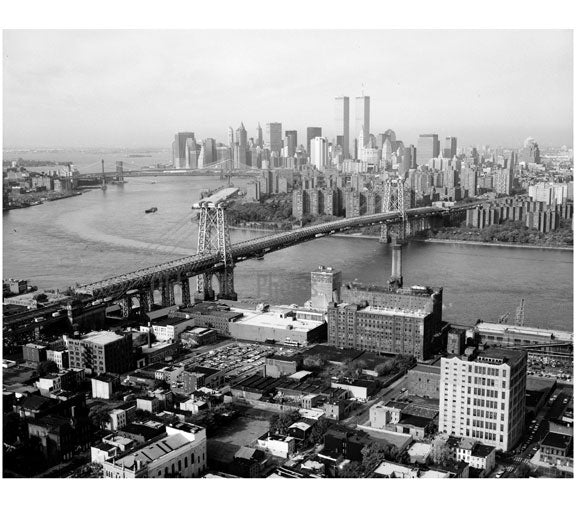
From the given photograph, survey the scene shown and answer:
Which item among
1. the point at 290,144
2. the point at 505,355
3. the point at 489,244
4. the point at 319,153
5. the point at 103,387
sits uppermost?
the point at 290,144

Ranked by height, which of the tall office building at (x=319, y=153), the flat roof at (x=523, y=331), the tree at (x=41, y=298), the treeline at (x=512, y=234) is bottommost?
the treeline at (x=512, y=234)

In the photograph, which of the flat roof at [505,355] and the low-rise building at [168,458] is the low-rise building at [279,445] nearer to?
the low-rise building at [168,458]

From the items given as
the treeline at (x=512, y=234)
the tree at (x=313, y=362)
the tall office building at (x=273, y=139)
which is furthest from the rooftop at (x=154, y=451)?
the tall office building at (x=273, y=139)

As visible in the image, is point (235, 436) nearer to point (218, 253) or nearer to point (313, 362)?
point (313, 362)

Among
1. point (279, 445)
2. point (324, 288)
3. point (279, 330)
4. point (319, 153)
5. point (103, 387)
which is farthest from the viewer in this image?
point (319, 153)

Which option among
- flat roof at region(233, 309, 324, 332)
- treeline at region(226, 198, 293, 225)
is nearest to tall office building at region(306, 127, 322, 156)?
treeline at region(226, 198, 293, 225)

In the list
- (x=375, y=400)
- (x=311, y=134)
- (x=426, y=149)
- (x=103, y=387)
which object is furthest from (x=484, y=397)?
(x=426, y=149)

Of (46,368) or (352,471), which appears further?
(46,368)
